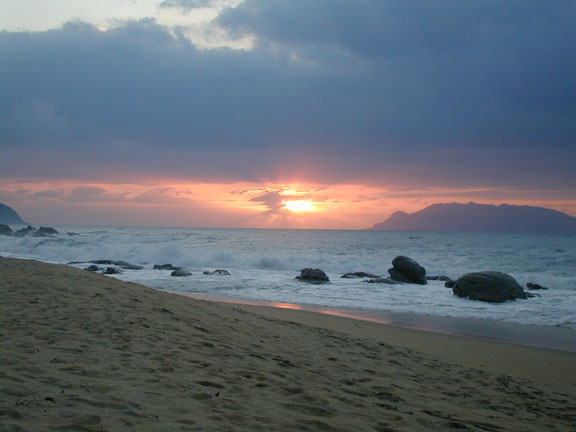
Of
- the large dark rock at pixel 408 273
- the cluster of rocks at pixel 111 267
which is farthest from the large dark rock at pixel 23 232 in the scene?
the large dark rock at pixel 408 273

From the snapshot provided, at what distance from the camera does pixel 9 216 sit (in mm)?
178500

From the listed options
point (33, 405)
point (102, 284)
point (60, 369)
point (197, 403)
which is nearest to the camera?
point (33, 405)

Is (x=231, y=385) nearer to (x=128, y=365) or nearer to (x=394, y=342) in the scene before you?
(x=128, y=365)

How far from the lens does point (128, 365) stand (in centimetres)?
474

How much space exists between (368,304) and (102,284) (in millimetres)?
9261

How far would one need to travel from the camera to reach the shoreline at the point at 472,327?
10.1m

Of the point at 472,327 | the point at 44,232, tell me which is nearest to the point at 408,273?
the point at 472,327

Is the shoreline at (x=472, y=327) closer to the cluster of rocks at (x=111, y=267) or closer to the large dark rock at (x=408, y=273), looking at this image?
the large dark rock at (x=408, y=273)

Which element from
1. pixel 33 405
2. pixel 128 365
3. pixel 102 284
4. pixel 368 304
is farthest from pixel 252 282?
pixel 33 405

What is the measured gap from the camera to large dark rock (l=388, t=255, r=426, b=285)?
74.1ft

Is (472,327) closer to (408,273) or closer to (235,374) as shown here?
(235,374)

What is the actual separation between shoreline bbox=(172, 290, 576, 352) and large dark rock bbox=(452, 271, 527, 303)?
3734mm

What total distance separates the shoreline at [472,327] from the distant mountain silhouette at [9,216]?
19535cm

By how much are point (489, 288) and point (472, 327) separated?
17.8 ft
